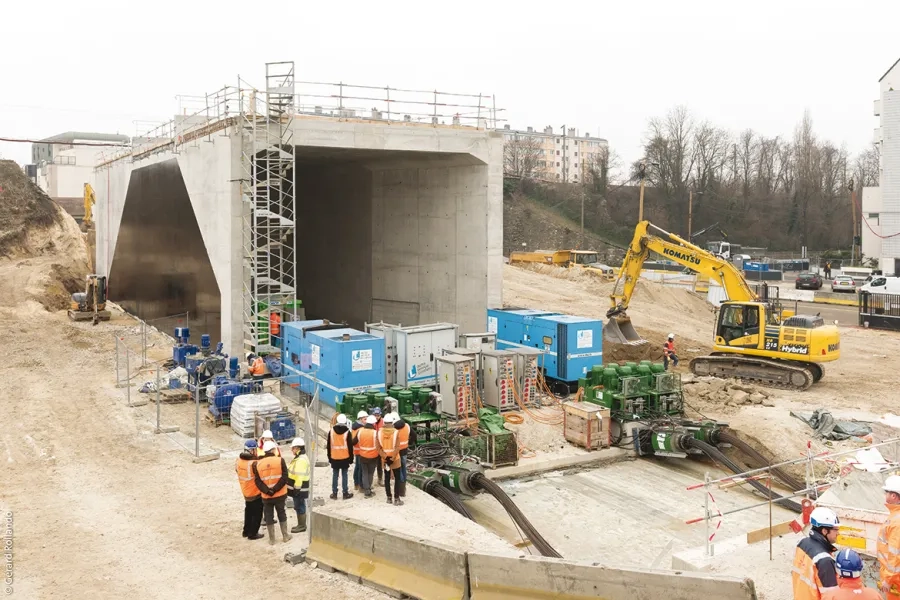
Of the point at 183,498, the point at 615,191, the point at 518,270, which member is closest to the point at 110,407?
the point at 183,498

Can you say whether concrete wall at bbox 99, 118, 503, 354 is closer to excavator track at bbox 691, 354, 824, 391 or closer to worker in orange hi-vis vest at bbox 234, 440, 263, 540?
excavator track at bbox 691, 354, 824, 391

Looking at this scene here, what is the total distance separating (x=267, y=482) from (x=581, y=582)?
16.3 ft

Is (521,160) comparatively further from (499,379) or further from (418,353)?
(499,379)

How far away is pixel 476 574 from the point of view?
30.7 ft

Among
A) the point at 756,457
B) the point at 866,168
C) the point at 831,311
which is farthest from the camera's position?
the point at 866,168

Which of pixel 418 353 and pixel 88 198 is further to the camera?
pixel 88 198

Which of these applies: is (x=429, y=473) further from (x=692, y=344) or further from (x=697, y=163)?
(x=697, y=163)

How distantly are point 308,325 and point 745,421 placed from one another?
11.7 metres

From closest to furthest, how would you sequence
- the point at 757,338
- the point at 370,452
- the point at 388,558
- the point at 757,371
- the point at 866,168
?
the point at 388,558 → the point at 370,452 → the point at 757,338 → the point at 757,371 → the point at 866,168

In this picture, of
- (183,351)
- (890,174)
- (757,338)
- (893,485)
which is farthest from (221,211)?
(890,174)

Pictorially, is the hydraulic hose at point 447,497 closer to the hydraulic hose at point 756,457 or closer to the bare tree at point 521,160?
the hydraulic hose at point 756,457

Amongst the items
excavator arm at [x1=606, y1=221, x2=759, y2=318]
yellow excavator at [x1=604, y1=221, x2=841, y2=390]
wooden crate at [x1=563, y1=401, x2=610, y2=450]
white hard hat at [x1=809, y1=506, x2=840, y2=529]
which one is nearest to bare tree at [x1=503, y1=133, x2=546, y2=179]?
excavator arm at [x1=606, y1=221, x2=759, y2=318]

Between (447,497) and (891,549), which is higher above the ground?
(891,549)

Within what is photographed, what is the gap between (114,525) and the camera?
12711 millimetres
